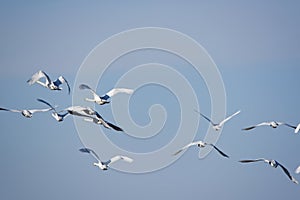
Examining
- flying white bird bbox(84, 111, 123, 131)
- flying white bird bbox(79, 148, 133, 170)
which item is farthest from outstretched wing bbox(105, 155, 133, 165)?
flying white bird bbox(84, 111, 123, 131)

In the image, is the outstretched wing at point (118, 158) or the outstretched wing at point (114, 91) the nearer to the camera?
the outstretched wing at point (114, 91)

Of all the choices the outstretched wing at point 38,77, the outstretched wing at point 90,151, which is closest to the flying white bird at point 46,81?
the outstretched wing at point 38,77

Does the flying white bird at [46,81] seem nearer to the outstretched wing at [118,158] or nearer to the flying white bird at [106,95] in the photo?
the flying white bird at [106,95]

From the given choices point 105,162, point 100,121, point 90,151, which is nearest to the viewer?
point 100,121

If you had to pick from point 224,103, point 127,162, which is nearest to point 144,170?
point 127,162

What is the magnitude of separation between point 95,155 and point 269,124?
267 inches

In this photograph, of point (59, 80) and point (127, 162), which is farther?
point (127, 162)

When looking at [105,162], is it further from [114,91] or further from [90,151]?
[114,91]

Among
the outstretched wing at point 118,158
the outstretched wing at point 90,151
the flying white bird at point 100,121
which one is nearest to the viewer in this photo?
the flying white bird at point 100,121

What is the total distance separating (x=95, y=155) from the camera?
31172 millimetres

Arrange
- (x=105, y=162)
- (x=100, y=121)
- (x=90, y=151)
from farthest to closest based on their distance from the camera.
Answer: (x=105, y=162) → (x=90, y=151) → (x=100, y=121)

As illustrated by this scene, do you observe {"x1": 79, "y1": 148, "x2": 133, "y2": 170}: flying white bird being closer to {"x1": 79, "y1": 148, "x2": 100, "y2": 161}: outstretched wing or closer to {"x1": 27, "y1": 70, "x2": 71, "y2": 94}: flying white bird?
{"x1": 79, "y1": 148, "x2": 100, "y2": 161}: outstretched wing

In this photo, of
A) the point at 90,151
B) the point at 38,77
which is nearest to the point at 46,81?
the point at 38,77

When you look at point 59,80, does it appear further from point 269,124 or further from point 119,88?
point 269,124
